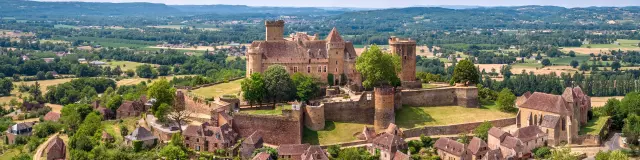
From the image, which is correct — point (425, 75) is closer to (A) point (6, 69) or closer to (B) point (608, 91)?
(B) point (608, 91)

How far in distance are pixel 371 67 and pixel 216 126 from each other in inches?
593

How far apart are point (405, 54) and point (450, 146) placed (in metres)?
14.9

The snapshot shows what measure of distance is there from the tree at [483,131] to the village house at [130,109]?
32009 mm

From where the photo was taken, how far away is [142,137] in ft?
188

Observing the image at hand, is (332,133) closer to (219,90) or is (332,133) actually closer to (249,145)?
(249,145)

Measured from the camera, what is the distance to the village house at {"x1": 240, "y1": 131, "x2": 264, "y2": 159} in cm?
5402

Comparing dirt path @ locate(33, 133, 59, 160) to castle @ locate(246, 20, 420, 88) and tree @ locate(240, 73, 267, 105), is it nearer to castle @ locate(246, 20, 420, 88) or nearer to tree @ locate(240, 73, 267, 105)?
tree @ locate(240, 73, 267, 105)

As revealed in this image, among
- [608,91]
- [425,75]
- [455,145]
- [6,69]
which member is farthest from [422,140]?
[6,69]

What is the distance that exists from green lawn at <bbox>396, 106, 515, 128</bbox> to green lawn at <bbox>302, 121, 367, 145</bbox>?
166 inches

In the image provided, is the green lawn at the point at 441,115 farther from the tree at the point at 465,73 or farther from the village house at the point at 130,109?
the village house at the point at 130,109

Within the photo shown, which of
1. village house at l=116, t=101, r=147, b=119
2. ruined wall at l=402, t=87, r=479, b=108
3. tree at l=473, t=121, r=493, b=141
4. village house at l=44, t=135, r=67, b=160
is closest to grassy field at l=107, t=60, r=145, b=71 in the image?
village house at l=116, t=101, r=147, b=119

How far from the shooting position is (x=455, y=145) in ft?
179

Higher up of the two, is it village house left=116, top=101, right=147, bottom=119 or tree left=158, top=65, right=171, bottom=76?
village house left=116, top=101, right=147, bottom=119

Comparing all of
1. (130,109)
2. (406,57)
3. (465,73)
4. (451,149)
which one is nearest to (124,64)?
(130,109)
